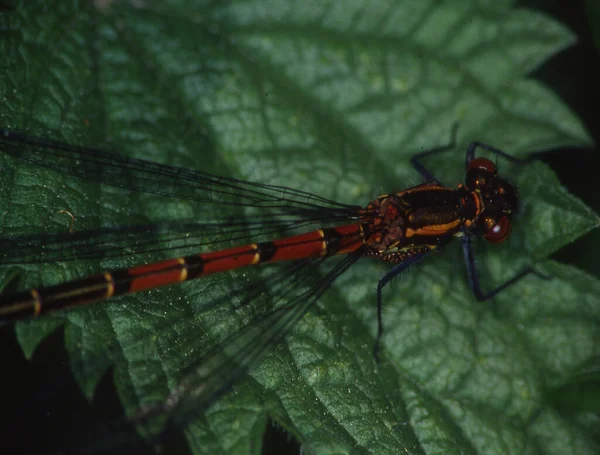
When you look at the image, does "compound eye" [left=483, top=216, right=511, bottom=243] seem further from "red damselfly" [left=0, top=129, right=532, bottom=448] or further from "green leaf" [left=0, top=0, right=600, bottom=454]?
"green leaf" [left=0, top=0, right=600, bottom=454]

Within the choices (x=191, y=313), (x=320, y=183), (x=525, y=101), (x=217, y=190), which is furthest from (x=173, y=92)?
(x=525, y=101)

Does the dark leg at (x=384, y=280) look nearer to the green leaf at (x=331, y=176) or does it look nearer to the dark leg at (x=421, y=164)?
the green leaf at (x=331, y=176)

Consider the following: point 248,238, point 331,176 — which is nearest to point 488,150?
point 331,176

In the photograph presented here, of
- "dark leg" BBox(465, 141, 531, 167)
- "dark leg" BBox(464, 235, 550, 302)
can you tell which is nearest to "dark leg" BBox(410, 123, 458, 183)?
"dark leg" BBox(465, 141, 531, 167)

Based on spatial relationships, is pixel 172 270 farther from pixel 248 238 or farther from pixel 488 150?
pixel 488 150

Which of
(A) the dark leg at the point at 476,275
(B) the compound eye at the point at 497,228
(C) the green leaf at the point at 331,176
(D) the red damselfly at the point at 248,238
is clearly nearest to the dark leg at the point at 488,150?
(D) the red damselfly at the point at 248,238
